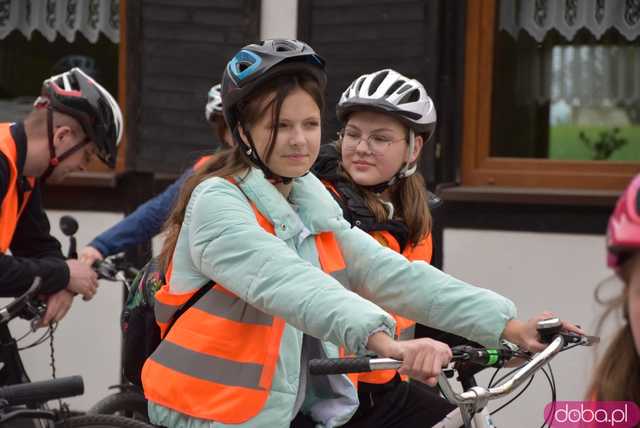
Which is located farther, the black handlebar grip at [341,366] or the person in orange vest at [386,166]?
the person in orange vest at [386,166]

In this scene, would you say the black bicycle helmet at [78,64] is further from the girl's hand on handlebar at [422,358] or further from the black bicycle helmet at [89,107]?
the girl's hand on handlebar at [422,358]

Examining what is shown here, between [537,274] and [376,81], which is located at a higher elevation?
[376,81]

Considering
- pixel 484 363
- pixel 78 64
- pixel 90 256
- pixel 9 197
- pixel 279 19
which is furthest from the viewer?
pixel 78 64

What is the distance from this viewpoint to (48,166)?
4.69 m

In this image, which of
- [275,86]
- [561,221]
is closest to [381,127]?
[275,86]

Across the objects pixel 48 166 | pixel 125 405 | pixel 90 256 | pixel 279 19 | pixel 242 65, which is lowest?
pixel 125 405

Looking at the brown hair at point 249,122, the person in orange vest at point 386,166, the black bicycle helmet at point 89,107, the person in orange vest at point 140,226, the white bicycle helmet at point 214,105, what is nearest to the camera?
the brown hair at point 249,122

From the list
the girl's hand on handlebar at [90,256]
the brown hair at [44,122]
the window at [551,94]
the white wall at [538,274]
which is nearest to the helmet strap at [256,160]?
the brown hair at [44,122]

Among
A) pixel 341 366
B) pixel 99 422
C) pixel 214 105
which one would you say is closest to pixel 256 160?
pixel 341 366

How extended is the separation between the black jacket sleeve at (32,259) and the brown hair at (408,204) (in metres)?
1.15

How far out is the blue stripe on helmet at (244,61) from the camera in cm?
314

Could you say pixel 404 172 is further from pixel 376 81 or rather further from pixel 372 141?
pixel 376 81

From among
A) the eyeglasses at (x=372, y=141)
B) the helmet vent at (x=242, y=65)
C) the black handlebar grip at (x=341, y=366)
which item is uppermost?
the helmet vent at (x=242, y=65)

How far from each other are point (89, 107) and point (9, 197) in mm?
509
